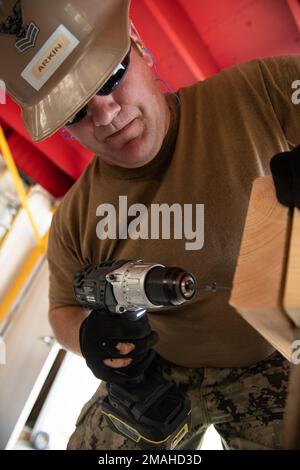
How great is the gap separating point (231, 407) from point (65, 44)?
102 cm

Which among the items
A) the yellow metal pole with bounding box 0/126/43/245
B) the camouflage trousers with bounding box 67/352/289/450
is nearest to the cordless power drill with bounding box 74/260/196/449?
the camouflage trousers with bounding box 67/352/289/450

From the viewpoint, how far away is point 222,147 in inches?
37.7

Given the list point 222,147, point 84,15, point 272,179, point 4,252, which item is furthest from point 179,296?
point 4,252

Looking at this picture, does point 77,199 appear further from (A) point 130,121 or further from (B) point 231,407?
(B) point 231,407

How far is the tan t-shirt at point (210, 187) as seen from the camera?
3.02 feet

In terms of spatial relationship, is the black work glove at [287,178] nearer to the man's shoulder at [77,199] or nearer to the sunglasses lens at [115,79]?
the sunglasses lens at [115,79]

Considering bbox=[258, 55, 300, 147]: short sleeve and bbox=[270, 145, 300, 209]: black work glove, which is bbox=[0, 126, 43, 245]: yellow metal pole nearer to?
bbox=[258, 55, 300, 147]: short sleeve

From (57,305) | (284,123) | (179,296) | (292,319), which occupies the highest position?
Answer: (292,319)

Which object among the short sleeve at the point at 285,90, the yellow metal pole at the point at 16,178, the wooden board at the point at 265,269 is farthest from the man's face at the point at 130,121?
the yellow metal pole at the point at 16,178

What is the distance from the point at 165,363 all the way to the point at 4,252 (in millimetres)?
1423

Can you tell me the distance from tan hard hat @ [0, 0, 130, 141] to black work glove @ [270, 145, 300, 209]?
0.52m

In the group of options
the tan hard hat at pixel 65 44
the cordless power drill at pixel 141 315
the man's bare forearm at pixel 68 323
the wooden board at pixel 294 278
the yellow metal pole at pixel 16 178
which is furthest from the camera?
the yellow metal pole at pixel 16 178
